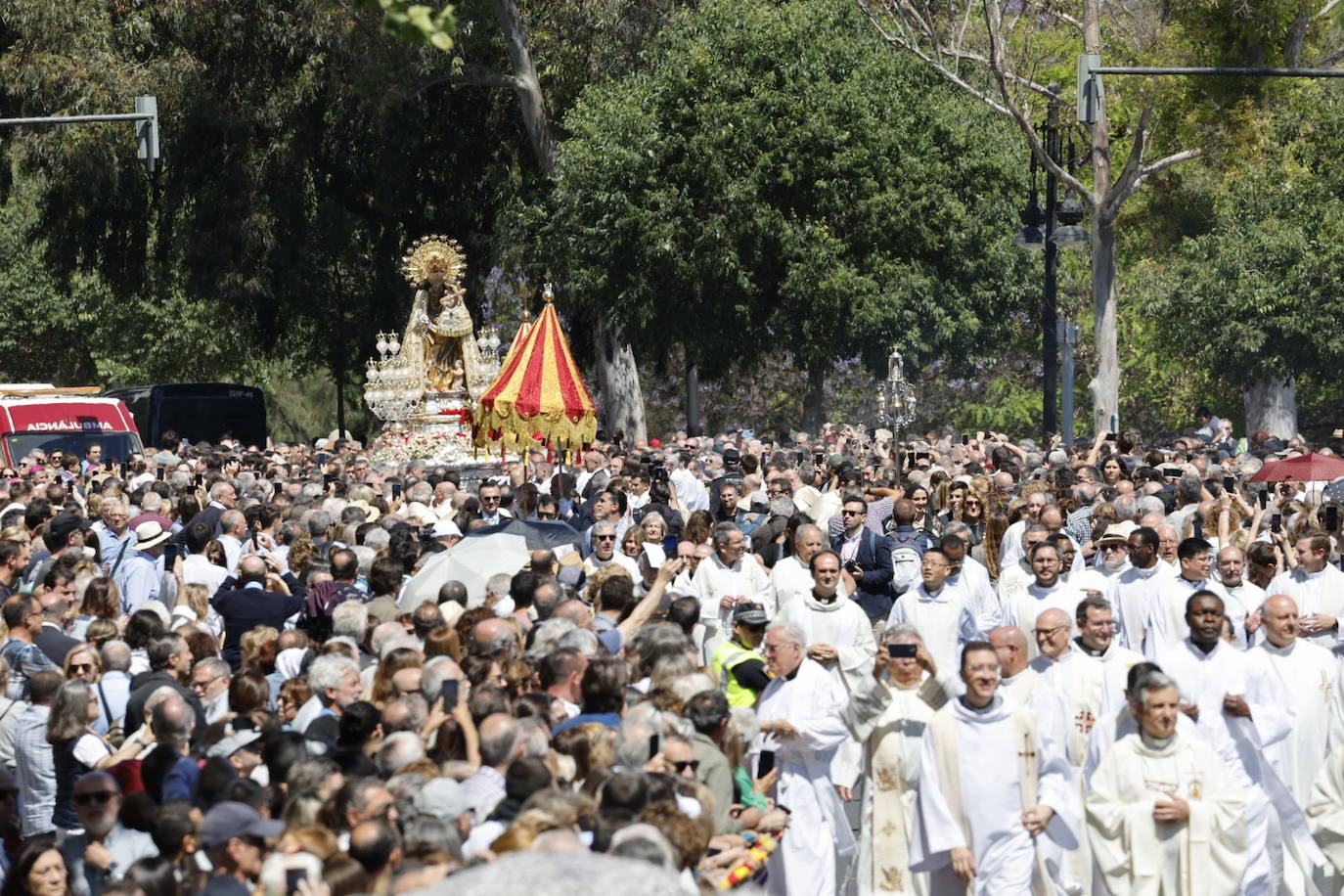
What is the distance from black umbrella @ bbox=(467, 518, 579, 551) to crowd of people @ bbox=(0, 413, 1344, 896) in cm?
4

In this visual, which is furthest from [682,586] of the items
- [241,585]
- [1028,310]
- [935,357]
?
[1028,310]

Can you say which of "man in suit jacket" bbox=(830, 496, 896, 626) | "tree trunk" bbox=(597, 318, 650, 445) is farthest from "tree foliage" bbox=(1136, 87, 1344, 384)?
"man in suit jacket" bbox=(830, 496, 896, 626)

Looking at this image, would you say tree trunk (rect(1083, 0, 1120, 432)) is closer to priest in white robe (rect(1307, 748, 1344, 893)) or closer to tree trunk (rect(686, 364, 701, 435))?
tree trunk (rect(686, 364, 701, 435))

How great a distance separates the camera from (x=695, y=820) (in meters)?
6.79

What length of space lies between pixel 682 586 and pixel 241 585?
2.52 meters

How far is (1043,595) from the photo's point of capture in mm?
12156

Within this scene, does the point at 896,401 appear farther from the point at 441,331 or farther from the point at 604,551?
the point at 441,331

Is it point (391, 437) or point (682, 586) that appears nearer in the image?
point (682, 586)

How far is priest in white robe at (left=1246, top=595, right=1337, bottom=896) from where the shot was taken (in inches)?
389

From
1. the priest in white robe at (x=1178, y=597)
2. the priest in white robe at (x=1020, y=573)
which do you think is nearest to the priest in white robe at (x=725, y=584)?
the priest in white robe at (x=1020, y=573)

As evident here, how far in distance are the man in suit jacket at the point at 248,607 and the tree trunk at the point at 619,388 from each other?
26.0 metres

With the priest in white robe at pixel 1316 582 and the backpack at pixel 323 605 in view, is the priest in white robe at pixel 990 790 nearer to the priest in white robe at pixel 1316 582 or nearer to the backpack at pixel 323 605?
the priest in white robe at pixel 1316 582

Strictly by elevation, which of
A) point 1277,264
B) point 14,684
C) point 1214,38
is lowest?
point 14,684

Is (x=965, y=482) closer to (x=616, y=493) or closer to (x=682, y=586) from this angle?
(x=616, y=493)
